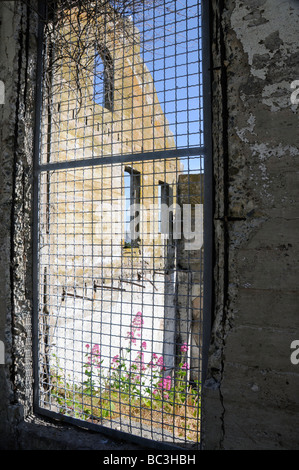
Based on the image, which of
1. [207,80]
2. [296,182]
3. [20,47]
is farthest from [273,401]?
[20,47]

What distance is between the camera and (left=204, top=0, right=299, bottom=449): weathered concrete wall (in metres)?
1.50

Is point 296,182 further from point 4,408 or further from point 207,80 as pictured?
point 4,408

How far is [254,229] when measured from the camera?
1.57 m

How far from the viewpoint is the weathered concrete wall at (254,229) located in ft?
4.91

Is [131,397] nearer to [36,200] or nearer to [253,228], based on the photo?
[36,200]

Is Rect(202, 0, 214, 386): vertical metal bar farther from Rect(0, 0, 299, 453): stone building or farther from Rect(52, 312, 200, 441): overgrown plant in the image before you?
Rect(52, 312, 200, 441): overgrown plant

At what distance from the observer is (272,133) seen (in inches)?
60.6

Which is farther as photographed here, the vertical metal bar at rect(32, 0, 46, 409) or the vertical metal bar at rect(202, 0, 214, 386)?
the vertical metal bar at rect(32, 0, 46, 409)

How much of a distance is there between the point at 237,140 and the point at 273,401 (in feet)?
3.97

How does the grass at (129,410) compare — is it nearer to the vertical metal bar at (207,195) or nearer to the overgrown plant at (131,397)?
the overgrown plant at (131,397)

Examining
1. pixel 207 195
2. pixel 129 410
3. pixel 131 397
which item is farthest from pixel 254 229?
pixel 131 397

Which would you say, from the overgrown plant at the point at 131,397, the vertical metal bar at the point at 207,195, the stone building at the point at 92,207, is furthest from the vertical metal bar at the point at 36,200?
the vertical metal bar at the point at 207,195

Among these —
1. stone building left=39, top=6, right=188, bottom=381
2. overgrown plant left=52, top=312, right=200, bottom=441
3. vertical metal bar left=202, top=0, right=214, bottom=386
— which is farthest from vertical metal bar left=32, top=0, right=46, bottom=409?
vertical metal bar left=202, top=0, right=214, bottom=386

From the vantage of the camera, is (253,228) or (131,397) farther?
(131,397)
